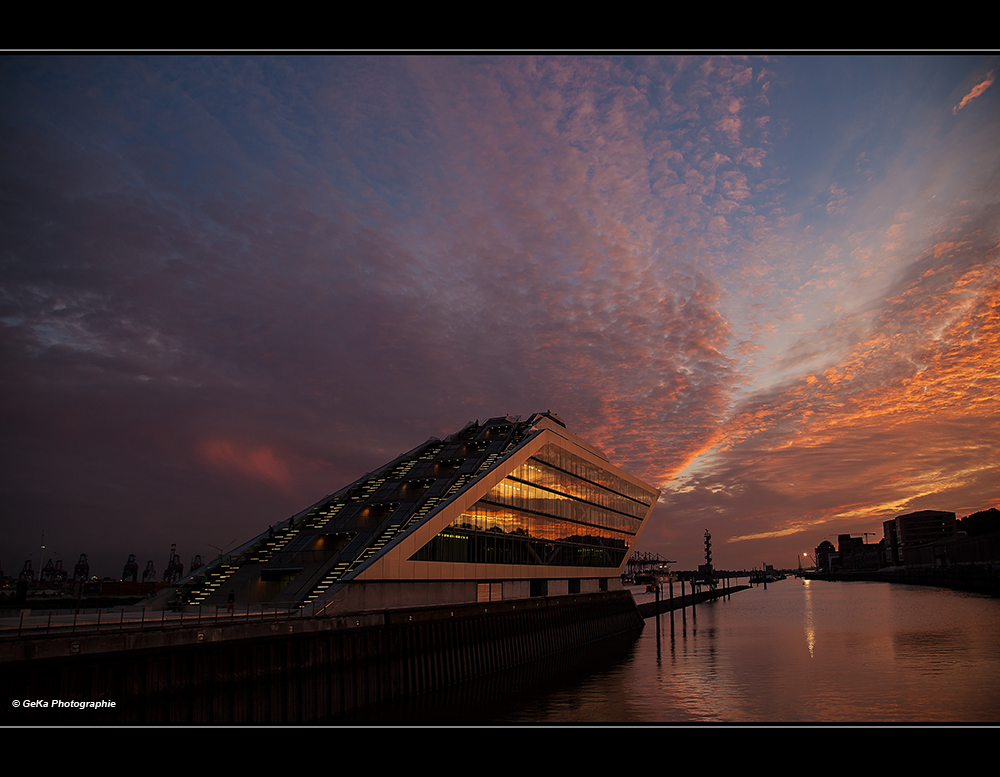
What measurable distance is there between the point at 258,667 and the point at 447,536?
2003 cm

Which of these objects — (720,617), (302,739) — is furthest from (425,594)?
(720,617)

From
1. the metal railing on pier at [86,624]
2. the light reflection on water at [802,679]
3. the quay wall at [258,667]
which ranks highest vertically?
the metal railing on pier at [86,624]

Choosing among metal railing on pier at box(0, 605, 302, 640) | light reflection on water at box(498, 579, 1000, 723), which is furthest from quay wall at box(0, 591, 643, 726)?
light reflection on water at box(498, 579, 1000, 723)

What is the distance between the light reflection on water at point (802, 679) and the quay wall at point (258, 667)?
20.8ft

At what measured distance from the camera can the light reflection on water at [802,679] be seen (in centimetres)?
3316

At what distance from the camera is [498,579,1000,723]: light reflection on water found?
109 ft

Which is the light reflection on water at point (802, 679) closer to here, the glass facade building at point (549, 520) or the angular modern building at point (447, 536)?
the angular modern building at point (447, 536)

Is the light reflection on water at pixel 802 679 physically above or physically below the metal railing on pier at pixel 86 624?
below

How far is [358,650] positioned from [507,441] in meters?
34.3

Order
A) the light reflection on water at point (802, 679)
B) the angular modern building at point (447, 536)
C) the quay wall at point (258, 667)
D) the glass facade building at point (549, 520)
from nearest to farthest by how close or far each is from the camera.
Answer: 1. the quay wall at point (258, 667)
2. the light reflection on water at point (802, 679)
3. the angular modern building at point (447, 536)
4. the glass facade building at point (549, 520)

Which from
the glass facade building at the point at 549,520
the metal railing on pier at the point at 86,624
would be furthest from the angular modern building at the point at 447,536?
the metal railing on pier at the point at 86,624

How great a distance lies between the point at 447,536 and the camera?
144 feet

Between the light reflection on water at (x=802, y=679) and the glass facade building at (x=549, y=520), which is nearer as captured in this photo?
the light reflection on water at (x=802, y=679)

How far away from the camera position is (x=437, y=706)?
3262 cm
